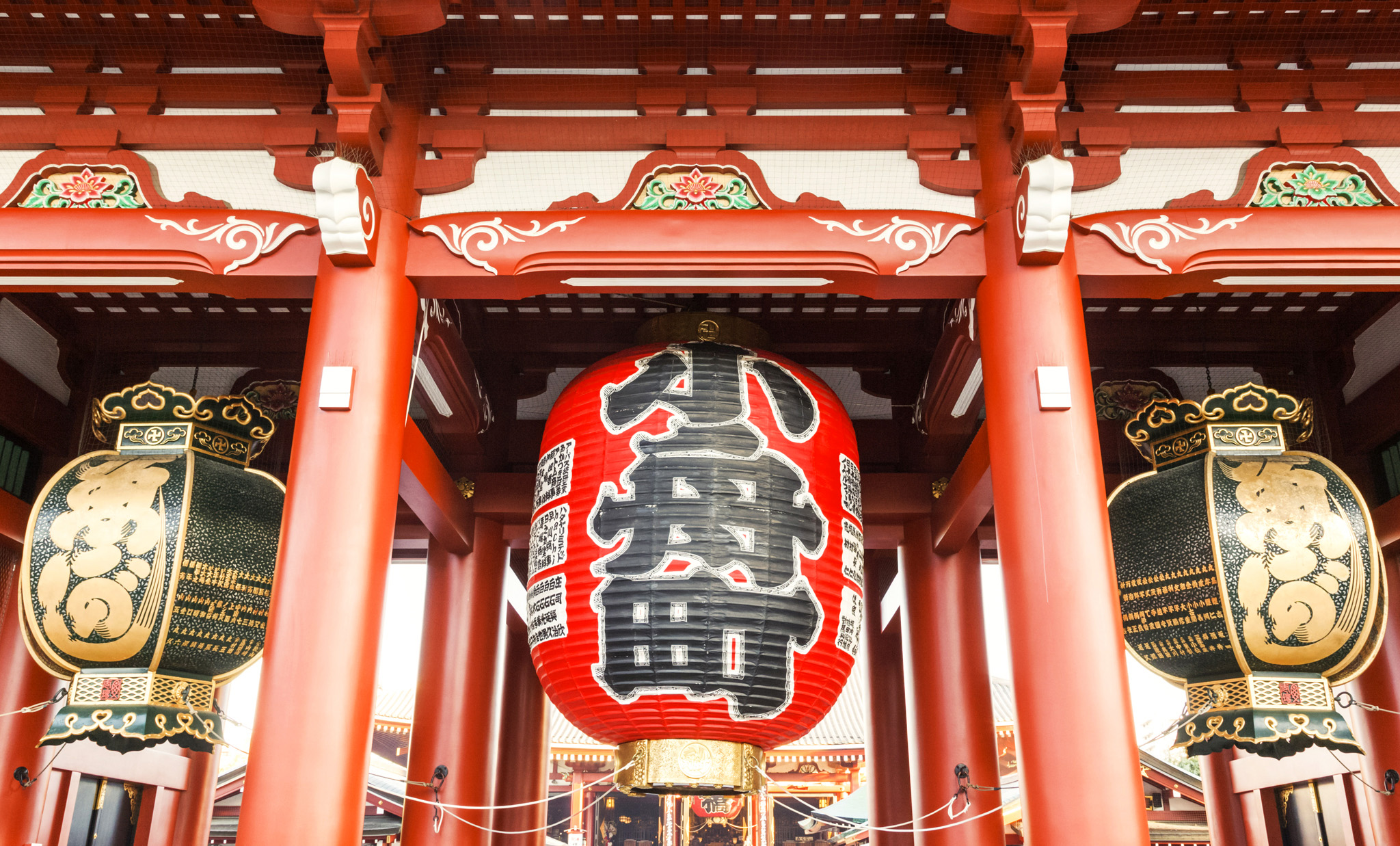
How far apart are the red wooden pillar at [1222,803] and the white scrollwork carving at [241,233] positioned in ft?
23.4

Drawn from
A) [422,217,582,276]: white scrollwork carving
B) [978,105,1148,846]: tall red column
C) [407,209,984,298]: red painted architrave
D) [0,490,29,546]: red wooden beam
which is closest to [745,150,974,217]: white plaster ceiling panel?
[407,209,984,298]: red painted architrave

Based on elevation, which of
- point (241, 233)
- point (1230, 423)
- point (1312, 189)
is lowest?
point (1230, 423)

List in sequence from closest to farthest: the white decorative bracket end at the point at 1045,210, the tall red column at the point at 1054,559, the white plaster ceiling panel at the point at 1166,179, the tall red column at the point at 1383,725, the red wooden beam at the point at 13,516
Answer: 1. the tall red column at the point at 1054,559
2. the white decorative bracket end at the point at 1045,210
3. the white plaster ceiling panel at the point at 1166,179
4. the tall red column at the point at 1383,725
5. the red wooden beam at the point at 13,516

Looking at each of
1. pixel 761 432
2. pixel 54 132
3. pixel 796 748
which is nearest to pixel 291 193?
pixel 54 132

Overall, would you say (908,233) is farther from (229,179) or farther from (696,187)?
(229,179)

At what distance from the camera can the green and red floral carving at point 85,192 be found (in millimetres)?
4922

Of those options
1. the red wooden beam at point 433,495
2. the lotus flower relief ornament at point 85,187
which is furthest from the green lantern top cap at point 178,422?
the lotus flower relief ornament at point 85,187

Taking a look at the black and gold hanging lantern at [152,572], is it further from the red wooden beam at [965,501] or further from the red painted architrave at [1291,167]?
the red painted architrave at [1291,167]

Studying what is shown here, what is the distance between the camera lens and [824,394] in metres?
5.27

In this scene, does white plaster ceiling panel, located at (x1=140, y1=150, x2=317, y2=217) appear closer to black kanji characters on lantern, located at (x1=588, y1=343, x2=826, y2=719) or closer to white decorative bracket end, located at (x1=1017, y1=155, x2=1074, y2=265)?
black kanji characters on lantern, located at (x1=588, y1=343, x2=826, y2=719)

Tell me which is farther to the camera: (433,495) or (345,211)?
(433,495)

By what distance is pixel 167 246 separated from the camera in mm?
4715

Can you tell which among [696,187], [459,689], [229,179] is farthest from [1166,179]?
[459,689]

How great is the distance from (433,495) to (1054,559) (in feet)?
12.3
